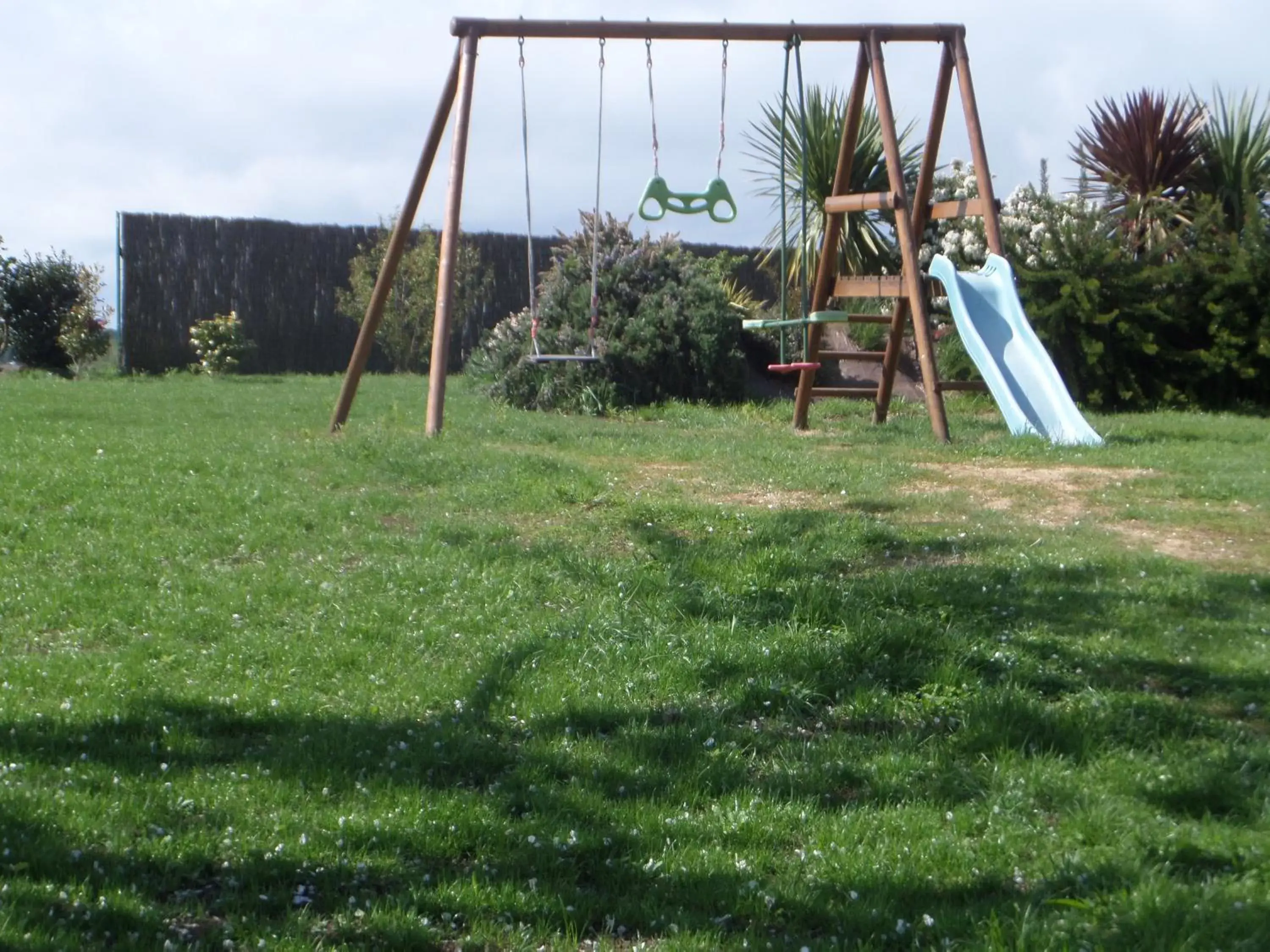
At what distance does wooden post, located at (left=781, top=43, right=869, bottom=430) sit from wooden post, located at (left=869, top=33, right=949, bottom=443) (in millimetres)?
247

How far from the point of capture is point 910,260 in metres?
10.5

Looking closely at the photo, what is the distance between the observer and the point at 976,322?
11.7 m

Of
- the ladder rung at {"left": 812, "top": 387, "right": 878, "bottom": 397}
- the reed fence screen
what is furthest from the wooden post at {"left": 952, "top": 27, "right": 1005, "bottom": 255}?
the reed fence screen

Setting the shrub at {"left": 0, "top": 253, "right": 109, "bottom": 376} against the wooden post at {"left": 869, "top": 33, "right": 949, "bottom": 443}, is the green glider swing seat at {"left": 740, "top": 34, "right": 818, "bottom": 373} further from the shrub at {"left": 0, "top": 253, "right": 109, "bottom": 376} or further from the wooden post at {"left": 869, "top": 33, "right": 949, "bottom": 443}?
the shrub at {"left": 0, "top": 253, "right": 109, "bottom": 376}

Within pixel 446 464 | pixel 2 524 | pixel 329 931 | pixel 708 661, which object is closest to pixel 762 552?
pixel 708 661

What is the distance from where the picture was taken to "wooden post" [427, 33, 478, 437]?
391 inches

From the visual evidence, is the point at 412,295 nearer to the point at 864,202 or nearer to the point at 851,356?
the point at 851,356

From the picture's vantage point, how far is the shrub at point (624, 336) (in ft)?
46.8

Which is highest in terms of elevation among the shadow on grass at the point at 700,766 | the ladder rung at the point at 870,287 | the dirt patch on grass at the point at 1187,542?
the ladder rung at the point at 870,287

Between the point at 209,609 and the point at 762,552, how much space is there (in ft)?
8.05

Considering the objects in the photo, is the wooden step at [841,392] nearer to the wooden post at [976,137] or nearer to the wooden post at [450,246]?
the wooden post at [976,137]

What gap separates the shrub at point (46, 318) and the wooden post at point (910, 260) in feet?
43.9

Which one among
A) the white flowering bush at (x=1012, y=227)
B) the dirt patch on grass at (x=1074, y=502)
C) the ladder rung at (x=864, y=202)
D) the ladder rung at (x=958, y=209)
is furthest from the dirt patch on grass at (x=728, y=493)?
the white flowering bush at (x=1012, y=227)

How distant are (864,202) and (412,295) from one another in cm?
1224
